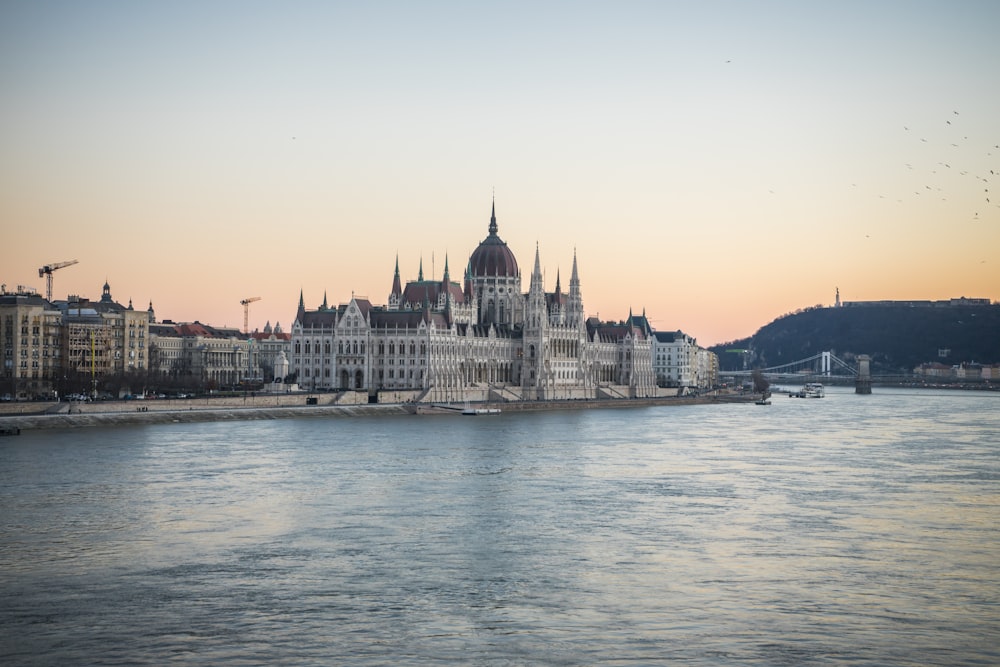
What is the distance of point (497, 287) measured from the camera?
153m

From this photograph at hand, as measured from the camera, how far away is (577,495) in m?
46.4

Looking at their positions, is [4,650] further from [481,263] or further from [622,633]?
[481,263]

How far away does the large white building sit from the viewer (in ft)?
412

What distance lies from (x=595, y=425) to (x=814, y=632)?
70.8 meters

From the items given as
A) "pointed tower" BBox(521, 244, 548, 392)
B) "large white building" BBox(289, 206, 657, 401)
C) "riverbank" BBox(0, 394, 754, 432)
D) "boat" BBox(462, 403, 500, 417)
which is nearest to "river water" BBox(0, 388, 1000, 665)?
"riverbank" BBox(0, 394, 754, 432)

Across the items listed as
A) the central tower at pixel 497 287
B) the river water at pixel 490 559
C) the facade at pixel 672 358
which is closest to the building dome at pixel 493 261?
the central tower at pixel 497 287

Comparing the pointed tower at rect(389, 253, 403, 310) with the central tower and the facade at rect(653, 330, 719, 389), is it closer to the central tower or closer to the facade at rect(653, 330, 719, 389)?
the central tower

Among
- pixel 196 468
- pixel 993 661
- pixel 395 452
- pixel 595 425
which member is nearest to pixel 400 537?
pixel 993 661

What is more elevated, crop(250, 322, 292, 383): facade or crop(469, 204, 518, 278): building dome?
crop(469, 204, 518, 278): building dome

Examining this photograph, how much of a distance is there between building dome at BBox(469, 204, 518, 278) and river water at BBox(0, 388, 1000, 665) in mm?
92524

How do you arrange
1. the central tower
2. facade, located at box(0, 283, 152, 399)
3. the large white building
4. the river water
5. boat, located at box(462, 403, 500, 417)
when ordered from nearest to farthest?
A: 1. the river water
2. facade, located at box(0, 283, 152, 399)
3. boat, located at box(462, 403, 500, 417)
4. the large white building
5. the central tower

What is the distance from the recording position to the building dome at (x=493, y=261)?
154000 mm

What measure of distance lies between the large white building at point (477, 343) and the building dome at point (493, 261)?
4.9 inches

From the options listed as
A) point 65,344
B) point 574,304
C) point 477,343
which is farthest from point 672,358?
point 65,344
